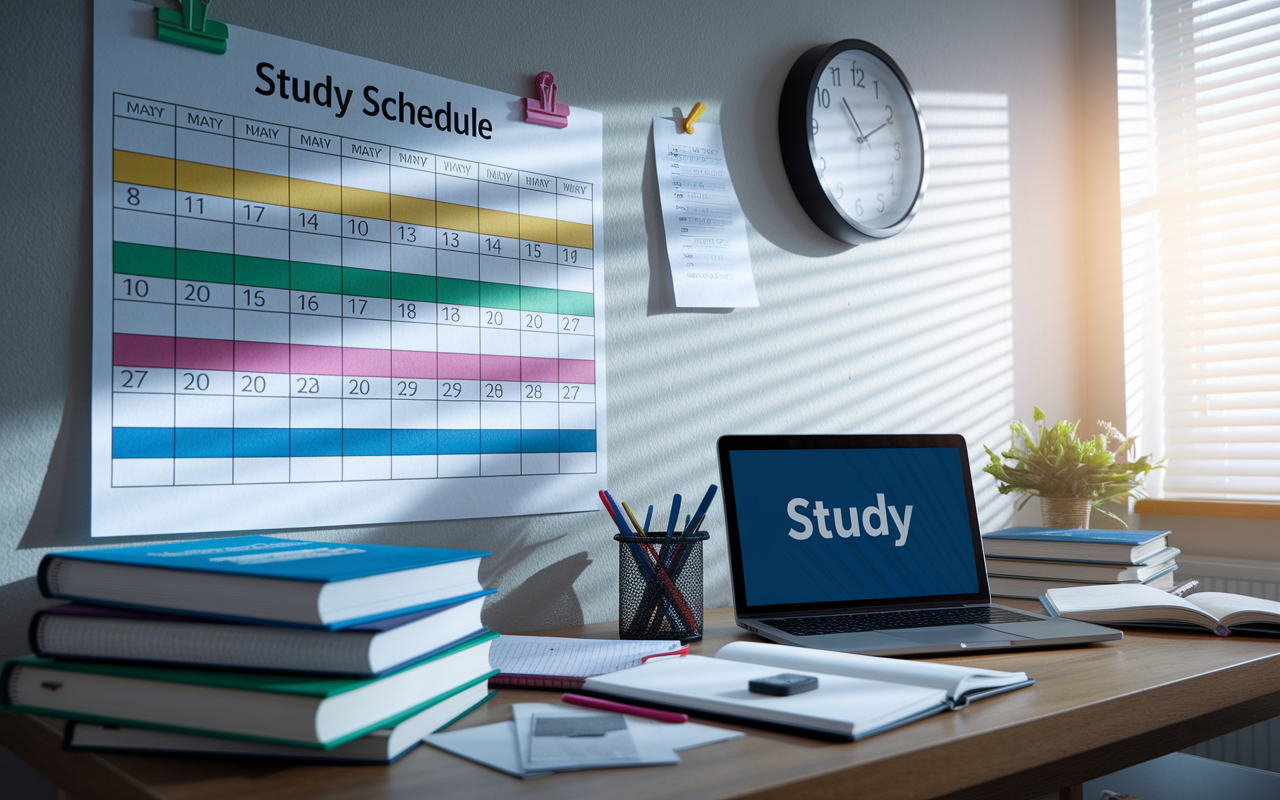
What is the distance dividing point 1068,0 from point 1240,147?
20.0 inches

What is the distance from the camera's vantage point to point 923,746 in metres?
0.61

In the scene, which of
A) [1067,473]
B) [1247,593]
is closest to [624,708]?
[1067,473]

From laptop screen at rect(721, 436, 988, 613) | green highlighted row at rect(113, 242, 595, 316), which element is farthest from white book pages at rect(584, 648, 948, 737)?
green highlighted row at rect(113, 242, 595, 316)

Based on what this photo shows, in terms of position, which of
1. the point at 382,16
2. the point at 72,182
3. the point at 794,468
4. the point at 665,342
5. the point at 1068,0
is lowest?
the point at 794,468

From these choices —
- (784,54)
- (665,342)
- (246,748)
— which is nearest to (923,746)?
(246,748)

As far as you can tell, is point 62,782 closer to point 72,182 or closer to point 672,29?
point 72,182

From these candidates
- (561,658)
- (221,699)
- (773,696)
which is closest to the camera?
(221,699)

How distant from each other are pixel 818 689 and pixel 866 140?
3.64 ft

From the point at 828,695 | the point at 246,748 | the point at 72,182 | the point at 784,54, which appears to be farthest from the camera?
the point at 784,54

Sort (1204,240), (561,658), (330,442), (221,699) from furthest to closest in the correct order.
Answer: (1204,240) < (330,442) < (561,658) < (221,699)

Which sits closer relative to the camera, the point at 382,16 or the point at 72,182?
the point at 72,182

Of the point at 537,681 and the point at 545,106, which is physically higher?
the point at 545,106

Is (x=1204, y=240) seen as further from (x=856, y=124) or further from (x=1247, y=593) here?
(x=856, y=124)

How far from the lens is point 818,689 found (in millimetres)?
726
